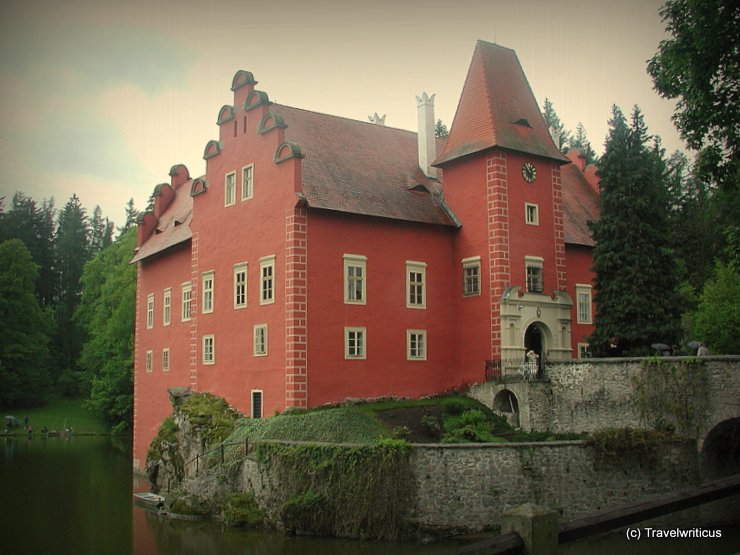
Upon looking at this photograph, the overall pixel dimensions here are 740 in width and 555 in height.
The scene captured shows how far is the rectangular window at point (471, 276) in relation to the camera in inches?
1142

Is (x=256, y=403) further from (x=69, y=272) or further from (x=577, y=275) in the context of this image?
(x=69, y=272)

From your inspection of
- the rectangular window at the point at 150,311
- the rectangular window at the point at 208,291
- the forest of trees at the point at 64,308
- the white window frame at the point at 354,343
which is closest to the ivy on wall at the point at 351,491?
the white window frame at the point at 354,343

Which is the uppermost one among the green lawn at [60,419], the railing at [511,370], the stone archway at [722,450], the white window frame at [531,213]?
the white window frame at [531,213]

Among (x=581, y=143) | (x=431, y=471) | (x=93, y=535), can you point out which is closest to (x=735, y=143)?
(x=431, y=471)

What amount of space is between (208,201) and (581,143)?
142ft

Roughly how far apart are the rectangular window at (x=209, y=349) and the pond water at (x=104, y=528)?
575cm

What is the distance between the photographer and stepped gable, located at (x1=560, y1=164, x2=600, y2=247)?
3356 cm

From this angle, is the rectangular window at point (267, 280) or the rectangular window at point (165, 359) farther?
the rectangular window at point (165, 359)

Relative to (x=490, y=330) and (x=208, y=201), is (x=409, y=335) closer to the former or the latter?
(x=490, y=330)

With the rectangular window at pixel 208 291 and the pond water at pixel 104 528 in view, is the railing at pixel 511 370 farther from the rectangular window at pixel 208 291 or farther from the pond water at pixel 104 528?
the rectangular window at pixel 208 291

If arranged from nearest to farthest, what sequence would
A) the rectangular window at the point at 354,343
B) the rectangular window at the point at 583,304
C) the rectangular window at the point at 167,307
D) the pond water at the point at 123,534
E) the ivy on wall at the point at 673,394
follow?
the pond water at the point at 123,534, the ivy on wall at the point at 673,394, the rectangular window at the point at 354,343, the rectangular window at the point at 583,304, the rectangular window at the point at 167,307

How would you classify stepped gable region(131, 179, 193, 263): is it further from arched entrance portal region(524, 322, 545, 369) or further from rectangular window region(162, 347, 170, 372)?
arched entrance portal region(524, 322, 545, 369)

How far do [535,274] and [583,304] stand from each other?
5.61 metres

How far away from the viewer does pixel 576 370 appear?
2462cm
